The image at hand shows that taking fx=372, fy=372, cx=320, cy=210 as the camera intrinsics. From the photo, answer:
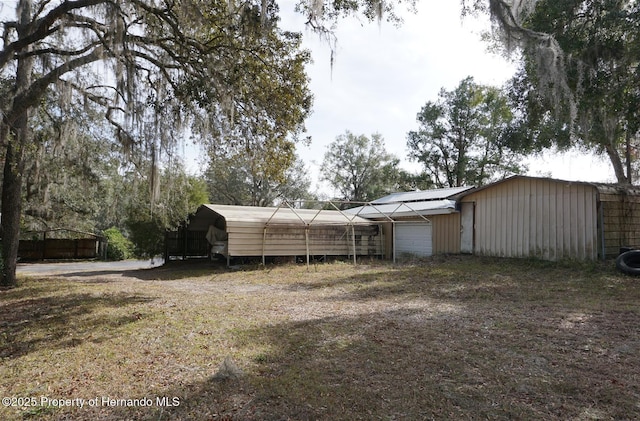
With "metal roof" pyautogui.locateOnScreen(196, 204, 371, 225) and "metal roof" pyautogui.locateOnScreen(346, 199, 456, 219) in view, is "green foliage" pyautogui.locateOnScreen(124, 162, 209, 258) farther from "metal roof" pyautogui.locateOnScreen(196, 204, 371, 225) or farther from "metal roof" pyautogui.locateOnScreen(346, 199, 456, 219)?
"metal roof" pyautogui.locateOnScreen(346, 199, 456, 219)

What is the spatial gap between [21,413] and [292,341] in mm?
2540

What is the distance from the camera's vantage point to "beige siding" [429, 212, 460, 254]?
1516 centimetres

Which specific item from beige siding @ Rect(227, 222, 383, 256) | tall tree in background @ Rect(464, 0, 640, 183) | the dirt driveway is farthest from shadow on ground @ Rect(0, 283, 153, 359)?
tall tree in background @ Rect(464, 0, 640, 183)

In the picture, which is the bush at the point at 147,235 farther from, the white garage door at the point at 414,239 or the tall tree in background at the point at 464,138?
the tall tree in background at the point at 464,138

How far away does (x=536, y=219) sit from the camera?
40.4ft

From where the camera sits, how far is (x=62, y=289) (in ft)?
28.5

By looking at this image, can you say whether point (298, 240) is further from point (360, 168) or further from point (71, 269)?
point (360, 168)

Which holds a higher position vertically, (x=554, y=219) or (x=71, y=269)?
(x=554, y=219)

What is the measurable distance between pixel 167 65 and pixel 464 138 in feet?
89.5

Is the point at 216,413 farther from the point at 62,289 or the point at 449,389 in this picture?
the point at 62,289

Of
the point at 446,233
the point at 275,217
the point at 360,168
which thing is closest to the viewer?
the point at 275,217

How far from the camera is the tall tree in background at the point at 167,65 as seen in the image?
6.32 metres

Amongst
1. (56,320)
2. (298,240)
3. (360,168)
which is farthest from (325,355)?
(360,168)

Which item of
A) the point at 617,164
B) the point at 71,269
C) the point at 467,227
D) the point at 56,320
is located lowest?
the point at 71,269
